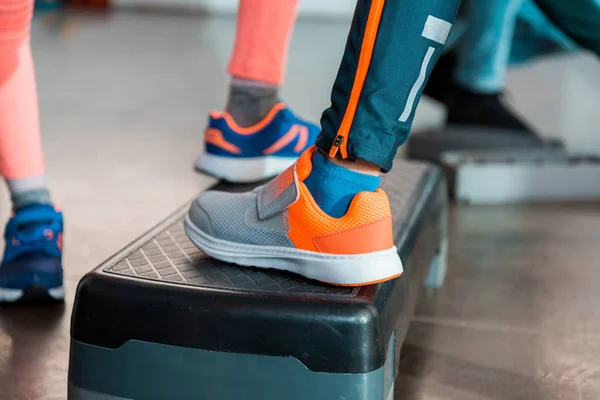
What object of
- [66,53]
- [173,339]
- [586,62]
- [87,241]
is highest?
[173,339]

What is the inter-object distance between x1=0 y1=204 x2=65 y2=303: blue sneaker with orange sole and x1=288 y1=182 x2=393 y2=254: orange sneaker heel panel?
1.87 ft

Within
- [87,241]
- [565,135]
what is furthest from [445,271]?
[565,135]

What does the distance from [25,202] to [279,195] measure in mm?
592

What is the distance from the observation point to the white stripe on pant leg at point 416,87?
2.84ft

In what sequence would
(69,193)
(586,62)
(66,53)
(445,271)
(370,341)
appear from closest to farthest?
(370,341) < (445,271) < (69,193) < (66,53) < (586,62)

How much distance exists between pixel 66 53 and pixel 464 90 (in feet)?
8.49

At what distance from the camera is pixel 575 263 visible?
165 cm

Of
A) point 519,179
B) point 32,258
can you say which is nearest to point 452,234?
point 519,179

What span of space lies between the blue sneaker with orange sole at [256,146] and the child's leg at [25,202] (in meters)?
0.30

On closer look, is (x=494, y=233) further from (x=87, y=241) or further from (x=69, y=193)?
(x=69, y=193)

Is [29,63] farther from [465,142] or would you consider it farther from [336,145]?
[465,142]

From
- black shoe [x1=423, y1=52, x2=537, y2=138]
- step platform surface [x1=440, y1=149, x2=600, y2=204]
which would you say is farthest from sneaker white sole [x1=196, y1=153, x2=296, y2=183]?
black shoe [x1=423, y1=52, x2=537, y2=138]

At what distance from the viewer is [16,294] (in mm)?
1358

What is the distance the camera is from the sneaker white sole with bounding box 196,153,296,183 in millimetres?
1473
